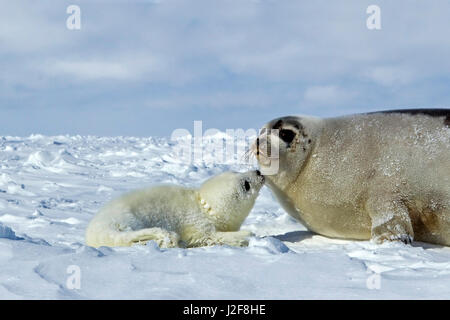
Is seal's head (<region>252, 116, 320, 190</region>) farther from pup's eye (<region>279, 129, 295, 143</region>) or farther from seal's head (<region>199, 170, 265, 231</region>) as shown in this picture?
seal's head (<region>199, 170, 265, 231</region>)

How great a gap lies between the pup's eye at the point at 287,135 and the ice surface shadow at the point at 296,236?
82 centimetres

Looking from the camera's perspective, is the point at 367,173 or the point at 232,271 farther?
the point at 367,173

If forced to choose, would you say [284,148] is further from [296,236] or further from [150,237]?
[150,237]

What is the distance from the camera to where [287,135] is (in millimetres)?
4441

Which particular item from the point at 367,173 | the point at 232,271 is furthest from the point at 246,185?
the point at 232,271

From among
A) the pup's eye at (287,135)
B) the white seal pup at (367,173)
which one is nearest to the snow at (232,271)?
the white seal pup at (367,173)

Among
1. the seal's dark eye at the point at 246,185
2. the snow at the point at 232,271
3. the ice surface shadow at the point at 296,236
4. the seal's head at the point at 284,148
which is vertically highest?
the seal's head at the point at 284,148

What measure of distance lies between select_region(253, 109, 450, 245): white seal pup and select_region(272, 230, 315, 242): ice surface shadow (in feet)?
0.36

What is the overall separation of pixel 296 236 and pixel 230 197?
66 centimetres

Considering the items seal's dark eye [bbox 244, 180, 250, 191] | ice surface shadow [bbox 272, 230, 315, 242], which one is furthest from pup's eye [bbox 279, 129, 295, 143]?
ice surface shadow [bbox 272, 230, 315, 242]

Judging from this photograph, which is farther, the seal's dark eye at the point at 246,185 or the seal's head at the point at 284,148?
the seal's dark eye at the point at 246,185

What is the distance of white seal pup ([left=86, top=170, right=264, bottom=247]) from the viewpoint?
12.7 ft

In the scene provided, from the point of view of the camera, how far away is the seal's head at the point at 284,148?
172 inches

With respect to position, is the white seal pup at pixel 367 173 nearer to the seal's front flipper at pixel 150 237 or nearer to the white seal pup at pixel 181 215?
the white seal pup at pixel 181 215
